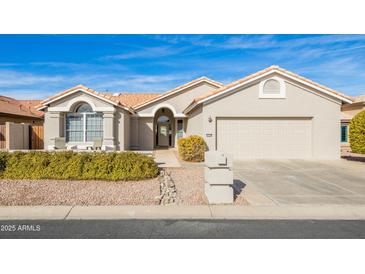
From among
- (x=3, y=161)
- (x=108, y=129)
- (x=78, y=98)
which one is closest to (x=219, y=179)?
(x=3, y=161)

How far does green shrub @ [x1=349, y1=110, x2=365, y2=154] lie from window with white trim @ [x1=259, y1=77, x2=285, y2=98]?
12.5 feet

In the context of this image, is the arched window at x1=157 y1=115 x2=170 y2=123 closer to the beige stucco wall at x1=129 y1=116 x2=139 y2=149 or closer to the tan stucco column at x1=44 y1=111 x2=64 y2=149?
the beige stucco wall at x1=129 y1=116 x2=139 y2=149

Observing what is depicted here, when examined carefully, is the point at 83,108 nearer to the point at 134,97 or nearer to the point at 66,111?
the point at 66,111

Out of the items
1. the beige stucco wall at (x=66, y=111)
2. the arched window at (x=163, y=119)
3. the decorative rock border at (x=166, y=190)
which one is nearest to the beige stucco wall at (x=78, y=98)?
the beige stucco wall at (x=66, y=111)

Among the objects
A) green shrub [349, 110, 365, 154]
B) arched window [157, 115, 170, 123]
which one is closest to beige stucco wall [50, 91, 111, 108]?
arched window [157, 115, 170, 123]

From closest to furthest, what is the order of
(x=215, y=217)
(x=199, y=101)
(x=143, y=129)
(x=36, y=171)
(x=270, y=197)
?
(x=215, y=217), (x=270, y=197), (x=36, y=171), (x=199, y=101), (x=143, y=129)

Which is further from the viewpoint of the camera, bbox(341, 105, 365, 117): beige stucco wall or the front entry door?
the front entry door

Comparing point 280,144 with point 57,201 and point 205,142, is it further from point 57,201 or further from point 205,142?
point 57,201

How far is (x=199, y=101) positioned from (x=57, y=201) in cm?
868

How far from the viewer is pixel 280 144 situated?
1291cm

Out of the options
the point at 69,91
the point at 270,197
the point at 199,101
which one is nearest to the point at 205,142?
the point at 199,101

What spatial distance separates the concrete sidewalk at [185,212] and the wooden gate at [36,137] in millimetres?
12786

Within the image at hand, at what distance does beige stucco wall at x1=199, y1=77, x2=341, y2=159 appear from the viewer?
41.8ft
